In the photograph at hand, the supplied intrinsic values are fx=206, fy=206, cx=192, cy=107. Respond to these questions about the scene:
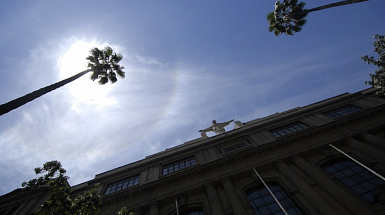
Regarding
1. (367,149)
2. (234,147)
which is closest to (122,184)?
(234,147)

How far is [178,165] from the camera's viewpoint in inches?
838

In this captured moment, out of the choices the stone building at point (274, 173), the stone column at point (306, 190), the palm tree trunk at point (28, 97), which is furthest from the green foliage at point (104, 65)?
the stone column at point (306, 190)

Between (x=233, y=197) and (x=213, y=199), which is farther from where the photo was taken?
(x=213, y=199)

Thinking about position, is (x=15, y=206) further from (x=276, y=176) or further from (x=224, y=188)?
(x=276, y=176)

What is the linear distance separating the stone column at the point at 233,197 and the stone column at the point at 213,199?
80 centimetres

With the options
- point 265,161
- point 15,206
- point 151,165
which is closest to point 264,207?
point 265,161

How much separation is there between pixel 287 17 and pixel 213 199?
16.6 meters

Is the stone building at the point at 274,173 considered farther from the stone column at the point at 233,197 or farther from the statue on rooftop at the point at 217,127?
the statue on rooftop at the point at 217,127

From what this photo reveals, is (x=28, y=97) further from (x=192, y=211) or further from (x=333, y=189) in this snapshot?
(x=333, y=189)

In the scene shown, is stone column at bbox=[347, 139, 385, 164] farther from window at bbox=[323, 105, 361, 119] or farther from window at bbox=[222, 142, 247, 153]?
window at bbox=[222, 142, 247, 153]

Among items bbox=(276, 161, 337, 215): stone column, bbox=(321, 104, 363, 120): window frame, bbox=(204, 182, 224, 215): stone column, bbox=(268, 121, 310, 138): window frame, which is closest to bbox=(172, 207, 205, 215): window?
bbox=(204, 182, 224, 215): stone column

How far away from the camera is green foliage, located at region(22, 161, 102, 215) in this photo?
34.6 feet

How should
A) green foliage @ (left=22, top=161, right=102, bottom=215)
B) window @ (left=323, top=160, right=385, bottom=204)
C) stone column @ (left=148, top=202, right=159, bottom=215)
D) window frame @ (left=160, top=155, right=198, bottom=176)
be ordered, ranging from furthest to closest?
1. window frame @ (left=160, top=155, right=198, bottom=176)
2. stone column @ (left=148, top=202, right=159, bottom=215)
3. window @ (left=323, top=160, right=385, bottom=204)
4. green foliage @ (left=22, top=161, right=102, bottom=215)

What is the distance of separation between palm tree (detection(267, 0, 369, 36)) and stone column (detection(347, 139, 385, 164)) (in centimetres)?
1047
